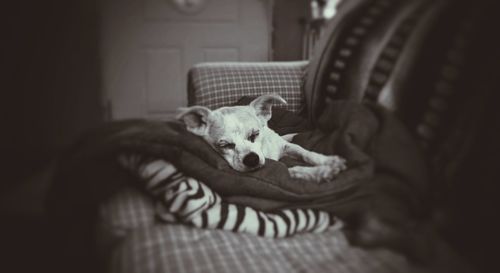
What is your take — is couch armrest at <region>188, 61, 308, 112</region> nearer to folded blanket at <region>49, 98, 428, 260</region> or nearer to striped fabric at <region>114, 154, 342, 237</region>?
folded blanket at <region>49, 98, 428, 260</region>

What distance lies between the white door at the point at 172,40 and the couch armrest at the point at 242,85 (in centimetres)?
114

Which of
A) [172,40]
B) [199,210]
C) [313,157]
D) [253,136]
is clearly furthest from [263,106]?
[172,40]

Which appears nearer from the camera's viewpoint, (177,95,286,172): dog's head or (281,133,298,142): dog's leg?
(177,95,286,172): dog's head

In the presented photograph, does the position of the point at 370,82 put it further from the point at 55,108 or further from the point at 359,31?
the point at 55,108

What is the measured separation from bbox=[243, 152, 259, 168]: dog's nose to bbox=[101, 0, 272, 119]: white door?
1.74 meters

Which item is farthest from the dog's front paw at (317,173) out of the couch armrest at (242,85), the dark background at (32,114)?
the couch armrest at (242,85)

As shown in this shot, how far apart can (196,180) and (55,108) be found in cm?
37

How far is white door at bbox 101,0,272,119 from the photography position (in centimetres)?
316

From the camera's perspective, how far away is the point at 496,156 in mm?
701

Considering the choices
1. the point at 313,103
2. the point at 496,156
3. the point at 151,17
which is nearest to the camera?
the point at 496,156

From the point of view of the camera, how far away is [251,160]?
49.8 inches

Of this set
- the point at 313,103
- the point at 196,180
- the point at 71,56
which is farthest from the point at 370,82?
the point at 71,56

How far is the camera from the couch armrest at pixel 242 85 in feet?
5.83

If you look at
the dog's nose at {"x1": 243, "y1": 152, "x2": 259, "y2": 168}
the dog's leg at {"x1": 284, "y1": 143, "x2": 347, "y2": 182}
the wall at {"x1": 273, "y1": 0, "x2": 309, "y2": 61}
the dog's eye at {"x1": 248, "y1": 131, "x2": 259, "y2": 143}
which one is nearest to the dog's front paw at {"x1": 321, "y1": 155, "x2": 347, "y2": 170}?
the dog's leg at {"x1": 284, "y1": 143, "x2": 347, "y2": 182}
